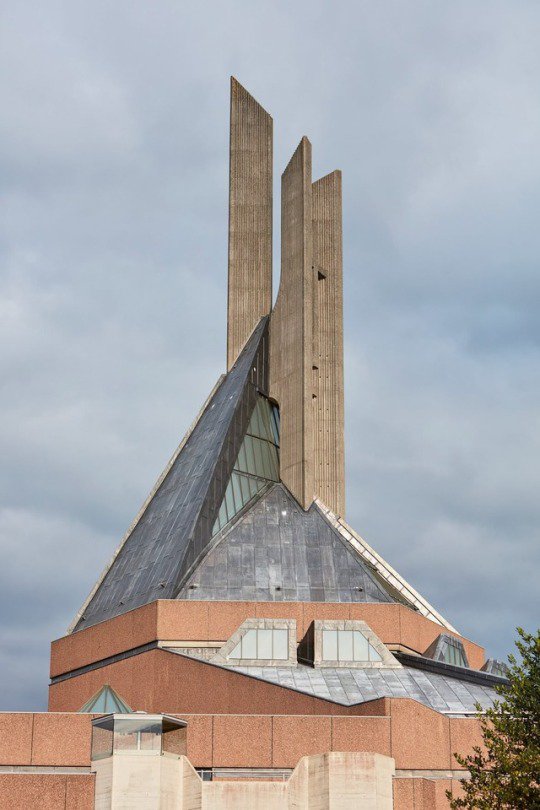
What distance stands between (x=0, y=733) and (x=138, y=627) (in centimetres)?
1308

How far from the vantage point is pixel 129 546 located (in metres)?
64.2

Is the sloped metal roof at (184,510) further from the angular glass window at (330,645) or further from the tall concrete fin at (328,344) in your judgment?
the tall concrete fin at (328,344)

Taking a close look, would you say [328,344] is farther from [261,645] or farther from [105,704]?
[105,704]

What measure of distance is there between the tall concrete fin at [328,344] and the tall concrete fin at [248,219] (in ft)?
12.4

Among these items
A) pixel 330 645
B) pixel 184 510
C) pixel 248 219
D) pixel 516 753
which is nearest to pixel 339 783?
pixel 516 753

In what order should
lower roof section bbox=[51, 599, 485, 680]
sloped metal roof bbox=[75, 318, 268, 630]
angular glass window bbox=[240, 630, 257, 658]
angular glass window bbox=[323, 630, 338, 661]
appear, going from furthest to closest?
1. sloped metal roof bbox=[75, 318, 268, 630]
2. lower roof section bbox=[51, 599, 485, 680]
3. angular glass window bbox=[240, 630, 257, 658]
4. angular glass window bbox=[323, 630, 338, 661]

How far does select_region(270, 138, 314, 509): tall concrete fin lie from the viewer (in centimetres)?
6594

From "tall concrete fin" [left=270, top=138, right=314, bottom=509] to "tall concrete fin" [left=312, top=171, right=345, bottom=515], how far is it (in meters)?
6.60

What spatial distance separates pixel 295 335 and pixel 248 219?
1151 cm

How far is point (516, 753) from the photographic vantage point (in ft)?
114

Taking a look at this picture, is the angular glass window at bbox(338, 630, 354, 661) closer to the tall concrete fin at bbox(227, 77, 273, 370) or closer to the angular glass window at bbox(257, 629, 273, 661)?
the angular glass window at bbox(257, 629, 273, 661)

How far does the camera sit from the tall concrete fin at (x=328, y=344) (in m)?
75.9

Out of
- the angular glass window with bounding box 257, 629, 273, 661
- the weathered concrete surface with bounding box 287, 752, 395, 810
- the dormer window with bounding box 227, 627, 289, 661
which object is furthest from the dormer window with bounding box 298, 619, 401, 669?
the weathered concrete surface with bounding box 287, 752, 395, 810

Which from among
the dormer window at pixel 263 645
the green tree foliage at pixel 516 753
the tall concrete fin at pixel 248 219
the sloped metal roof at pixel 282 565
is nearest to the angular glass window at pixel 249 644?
the dormer window at pixel 263 645
